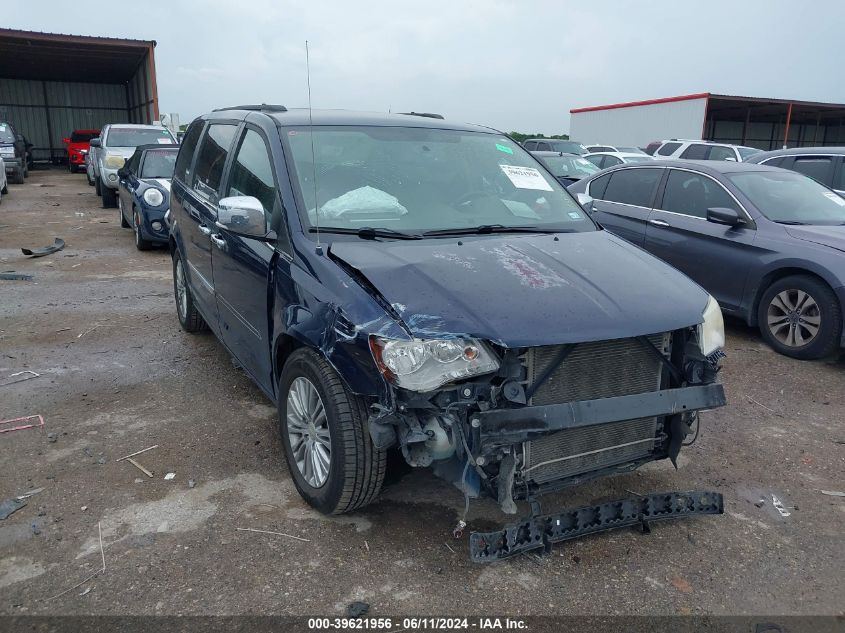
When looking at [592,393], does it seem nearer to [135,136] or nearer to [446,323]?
[446,323]

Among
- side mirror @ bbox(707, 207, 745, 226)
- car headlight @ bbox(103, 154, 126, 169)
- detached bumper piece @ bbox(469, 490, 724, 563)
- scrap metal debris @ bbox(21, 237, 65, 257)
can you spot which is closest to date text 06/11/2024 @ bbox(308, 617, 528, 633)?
detached bumper piece @ bbox(469, 490, 724, 563)

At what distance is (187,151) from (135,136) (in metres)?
11.6

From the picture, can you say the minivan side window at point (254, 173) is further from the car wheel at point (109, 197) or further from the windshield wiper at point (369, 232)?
the car wheel at point (109, 197)

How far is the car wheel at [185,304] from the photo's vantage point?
559cm

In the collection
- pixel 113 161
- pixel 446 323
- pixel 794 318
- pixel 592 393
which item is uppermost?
pixel 113 161

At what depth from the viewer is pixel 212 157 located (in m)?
4.70

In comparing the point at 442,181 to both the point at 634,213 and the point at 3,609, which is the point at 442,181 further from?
the point at 634,213

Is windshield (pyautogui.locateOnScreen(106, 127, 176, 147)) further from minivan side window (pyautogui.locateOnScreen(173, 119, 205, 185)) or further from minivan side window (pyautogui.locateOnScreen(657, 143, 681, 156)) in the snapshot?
minivan side window (pyautogui.locateOnScreen(657, 143, 681, 156))

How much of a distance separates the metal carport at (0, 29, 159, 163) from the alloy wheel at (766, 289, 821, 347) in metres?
24.5

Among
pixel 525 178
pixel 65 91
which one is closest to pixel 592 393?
pixel 525 178

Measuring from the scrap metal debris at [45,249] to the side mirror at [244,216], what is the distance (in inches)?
290

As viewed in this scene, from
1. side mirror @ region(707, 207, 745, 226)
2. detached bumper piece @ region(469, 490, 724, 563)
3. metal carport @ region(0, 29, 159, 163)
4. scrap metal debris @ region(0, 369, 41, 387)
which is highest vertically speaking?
metal carport @ region(0, 29, 159, 163)

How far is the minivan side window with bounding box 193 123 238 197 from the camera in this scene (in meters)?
4.41

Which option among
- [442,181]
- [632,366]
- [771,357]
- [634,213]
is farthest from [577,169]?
[632,366]
